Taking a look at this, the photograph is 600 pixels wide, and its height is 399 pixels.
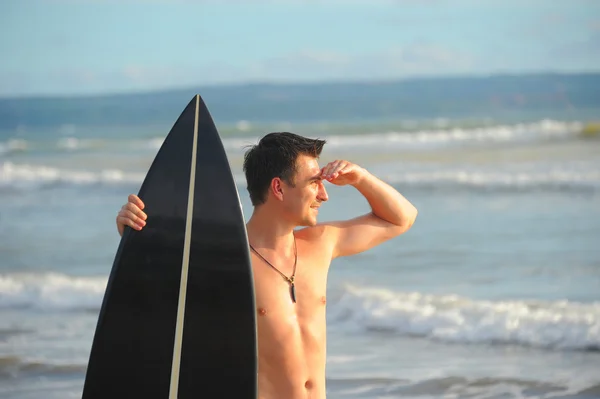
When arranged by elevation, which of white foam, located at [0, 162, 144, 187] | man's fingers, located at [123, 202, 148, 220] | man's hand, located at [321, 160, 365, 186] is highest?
white foam, located at [0, 162, 144, 187]

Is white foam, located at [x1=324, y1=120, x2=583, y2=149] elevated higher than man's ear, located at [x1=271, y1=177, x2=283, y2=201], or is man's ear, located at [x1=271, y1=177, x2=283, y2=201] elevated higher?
white foam, located at [x1=324, y1=120, x2=583, y2=149]

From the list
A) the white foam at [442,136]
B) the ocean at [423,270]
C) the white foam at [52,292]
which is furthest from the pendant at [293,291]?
the white foam at [442,136]

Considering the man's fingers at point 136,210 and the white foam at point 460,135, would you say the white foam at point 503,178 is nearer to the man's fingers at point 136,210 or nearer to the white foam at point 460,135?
the white foam at point 460,135

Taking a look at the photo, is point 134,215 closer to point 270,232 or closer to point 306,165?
point 270,232

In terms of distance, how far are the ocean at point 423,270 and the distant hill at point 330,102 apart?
3381mm

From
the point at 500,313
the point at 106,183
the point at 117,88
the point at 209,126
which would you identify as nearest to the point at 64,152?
the point at 106,183

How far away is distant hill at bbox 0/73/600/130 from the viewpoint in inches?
742

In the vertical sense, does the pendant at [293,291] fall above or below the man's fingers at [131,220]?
below

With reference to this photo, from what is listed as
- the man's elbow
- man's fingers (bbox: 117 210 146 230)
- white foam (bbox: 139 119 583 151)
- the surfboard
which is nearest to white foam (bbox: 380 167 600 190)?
white foam (bbox: 139 119 583 151)

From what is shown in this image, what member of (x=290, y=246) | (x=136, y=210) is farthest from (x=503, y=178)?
(x=136, y=210)

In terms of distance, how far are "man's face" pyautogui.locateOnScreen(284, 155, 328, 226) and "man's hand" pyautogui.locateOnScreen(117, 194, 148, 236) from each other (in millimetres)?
406

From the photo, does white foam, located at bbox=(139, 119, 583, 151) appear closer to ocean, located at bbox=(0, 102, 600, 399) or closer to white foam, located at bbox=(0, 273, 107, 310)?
ocean, located at bbox=(0, 102, 600, 399)

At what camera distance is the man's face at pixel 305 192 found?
2.78 metres

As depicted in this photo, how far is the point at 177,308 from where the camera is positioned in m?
2.81
